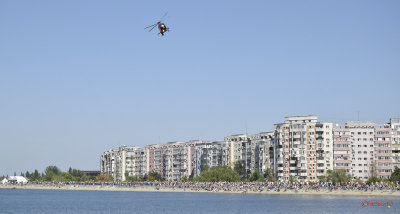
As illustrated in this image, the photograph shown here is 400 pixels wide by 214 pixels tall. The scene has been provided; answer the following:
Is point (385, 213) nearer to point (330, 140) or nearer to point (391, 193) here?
point (391, 193)

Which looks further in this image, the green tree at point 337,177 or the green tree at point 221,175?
the green tree at point 221,175

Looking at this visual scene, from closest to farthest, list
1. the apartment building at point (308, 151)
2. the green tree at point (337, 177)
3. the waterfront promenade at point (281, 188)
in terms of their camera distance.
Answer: the waterfront promenade at point (281, 188)
the green tree at point (337, 177)
the apartment building at point (308, 151)

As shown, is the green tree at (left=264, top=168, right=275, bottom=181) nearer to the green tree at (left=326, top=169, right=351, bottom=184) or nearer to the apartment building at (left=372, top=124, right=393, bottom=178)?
the green tree at (left=326, top=169, right=351, bottom=184)

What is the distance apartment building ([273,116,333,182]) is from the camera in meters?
179

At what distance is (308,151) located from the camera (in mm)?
179125

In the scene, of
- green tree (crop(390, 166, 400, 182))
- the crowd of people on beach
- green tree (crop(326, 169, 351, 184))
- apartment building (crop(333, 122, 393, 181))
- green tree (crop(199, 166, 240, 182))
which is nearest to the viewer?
the crowd of people on beach

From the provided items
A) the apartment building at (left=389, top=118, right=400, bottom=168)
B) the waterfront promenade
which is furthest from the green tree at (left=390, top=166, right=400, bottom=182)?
the apartment building at (left=389, top=118, right=400, bottom=168)

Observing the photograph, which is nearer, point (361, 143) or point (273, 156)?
point (361, 143)

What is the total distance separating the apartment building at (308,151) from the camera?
179 meters

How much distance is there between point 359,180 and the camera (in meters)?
171

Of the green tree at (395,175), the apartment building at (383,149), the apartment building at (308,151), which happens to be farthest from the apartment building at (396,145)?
the apartment building at (308,151)

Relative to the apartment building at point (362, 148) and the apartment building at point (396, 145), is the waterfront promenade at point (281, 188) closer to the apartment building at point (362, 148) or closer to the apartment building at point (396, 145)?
the apartment building at point (362, 148)

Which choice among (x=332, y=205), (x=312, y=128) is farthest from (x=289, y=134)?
(x=332, y=205)

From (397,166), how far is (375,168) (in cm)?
522
